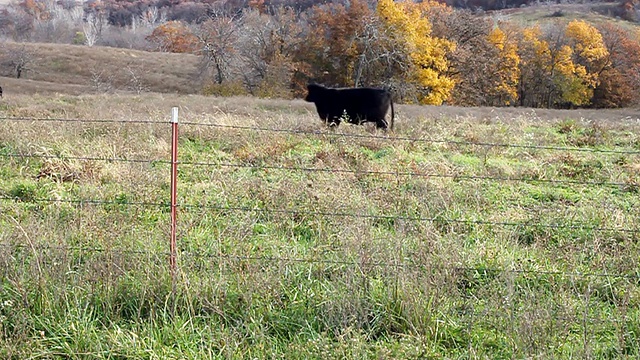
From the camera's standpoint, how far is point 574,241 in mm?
5523

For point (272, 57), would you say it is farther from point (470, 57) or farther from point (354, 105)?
point (354, 105)

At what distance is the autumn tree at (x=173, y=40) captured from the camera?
252 ft

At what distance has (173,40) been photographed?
259ft

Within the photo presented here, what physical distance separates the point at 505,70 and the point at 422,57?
13.3m

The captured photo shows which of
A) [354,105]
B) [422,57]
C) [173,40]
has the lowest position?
[354,105]

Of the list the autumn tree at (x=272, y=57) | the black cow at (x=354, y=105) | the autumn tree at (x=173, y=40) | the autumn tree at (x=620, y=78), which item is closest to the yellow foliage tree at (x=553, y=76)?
the autumn tree at (x=620, y=78)

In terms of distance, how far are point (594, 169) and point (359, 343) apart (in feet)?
23.6

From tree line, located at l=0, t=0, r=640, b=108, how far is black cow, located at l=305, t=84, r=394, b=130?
75.1ft

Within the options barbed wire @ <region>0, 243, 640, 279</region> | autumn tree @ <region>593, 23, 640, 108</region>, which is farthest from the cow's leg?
autumn tree @ <region>593, 23, 640, 108</region>

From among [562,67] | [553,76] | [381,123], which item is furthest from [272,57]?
[381,123]

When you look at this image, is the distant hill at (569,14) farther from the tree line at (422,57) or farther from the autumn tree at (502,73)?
the autumn tree at (502,73)

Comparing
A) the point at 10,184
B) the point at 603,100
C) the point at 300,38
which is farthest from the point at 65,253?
the point at 603,100

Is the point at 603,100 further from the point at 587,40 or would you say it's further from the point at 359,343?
the point at 359,343

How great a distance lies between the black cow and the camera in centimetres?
1401
